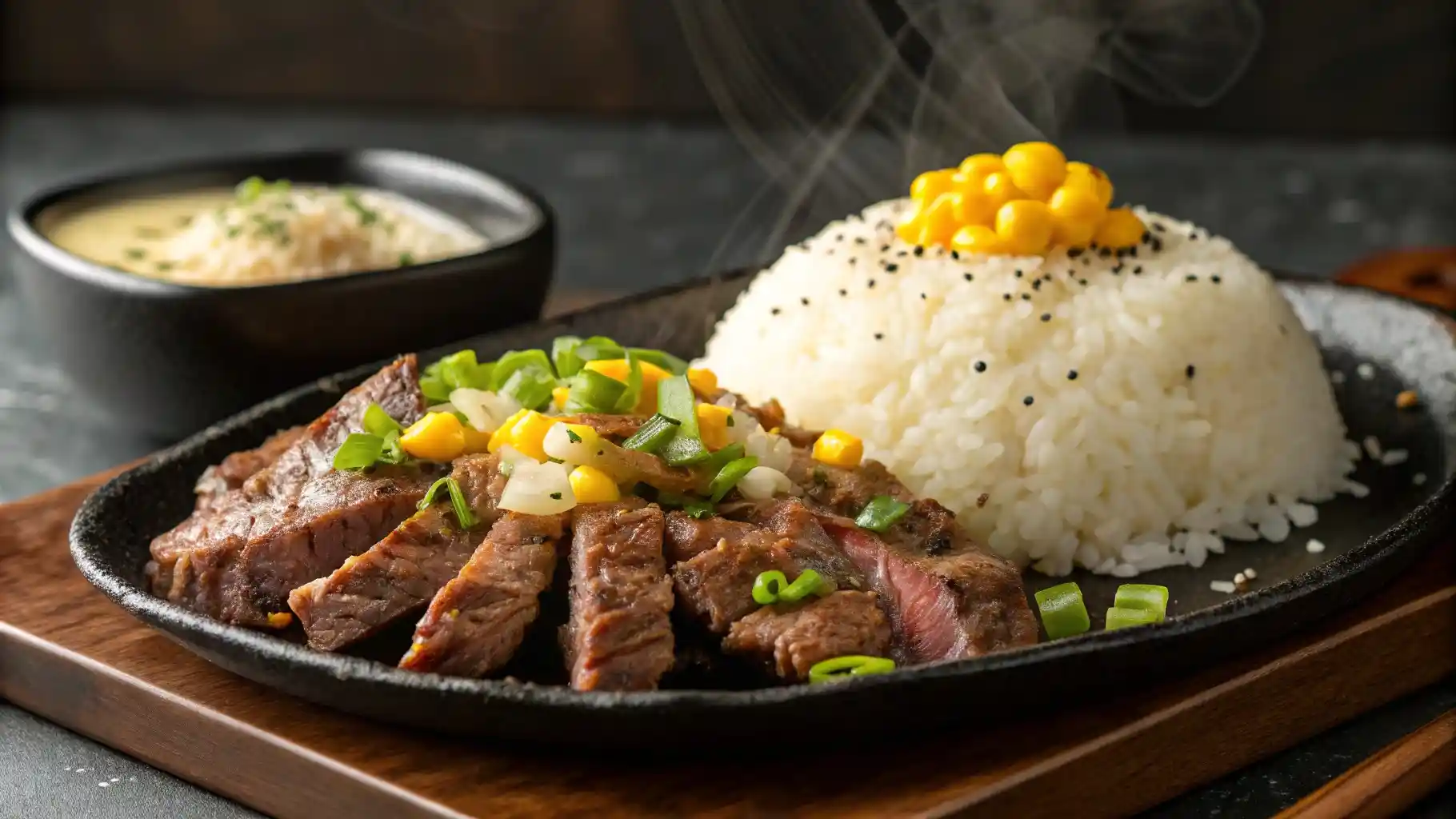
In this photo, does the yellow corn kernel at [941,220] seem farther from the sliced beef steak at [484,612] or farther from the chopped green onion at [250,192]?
the chopped green onion at [250,192]

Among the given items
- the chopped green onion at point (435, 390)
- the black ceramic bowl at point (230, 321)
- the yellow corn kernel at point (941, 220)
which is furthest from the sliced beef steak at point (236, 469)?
the yellow corn kernel at point (941, 220)

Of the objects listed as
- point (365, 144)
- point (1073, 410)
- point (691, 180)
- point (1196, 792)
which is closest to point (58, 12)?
point (365, 144)

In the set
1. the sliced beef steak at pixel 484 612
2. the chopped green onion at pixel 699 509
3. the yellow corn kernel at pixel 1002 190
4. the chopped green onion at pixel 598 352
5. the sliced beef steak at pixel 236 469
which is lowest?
the sliced beef steak at pixel 236 469

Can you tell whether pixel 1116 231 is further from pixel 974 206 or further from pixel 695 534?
pixel 695 534

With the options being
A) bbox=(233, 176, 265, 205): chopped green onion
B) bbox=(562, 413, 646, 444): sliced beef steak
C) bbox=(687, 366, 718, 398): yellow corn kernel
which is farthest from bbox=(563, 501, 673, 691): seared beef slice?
bbox=(233, 176, 265, 205): chopped green onion

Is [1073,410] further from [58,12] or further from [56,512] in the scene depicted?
[58,12]

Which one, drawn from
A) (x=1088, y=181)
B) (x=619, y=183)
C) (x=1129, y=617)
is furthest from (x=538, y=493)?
(x=619, y=183)
